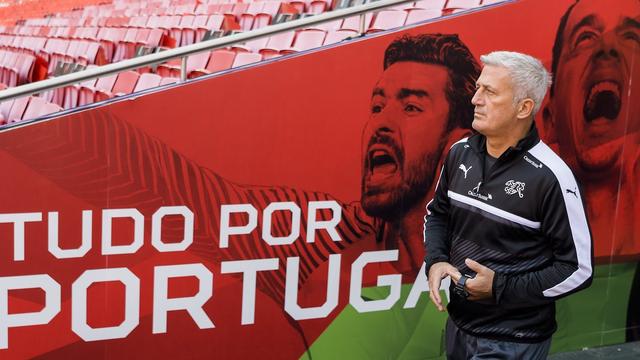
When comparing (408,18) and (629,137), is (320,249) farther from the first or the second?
(408,18)

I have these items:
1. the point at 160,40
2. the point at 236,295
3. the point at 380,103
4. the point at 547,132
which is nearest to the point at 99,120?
the point at 236,295

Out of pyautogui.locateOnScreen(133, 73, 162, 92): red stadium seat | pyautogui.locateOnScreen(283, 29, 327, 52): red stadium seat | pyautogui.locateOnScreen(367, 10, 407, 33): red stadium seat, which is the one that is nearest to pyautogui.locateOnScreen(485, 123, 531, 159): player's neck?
pyautogui.locateOnScreen(133, 73, 162, 92): red stadium seat

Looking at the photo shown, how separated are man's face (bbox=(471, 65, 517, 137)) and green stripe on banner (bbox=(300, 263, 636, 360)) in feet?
5.17

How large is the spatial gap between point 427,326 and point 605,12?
71.9 inches

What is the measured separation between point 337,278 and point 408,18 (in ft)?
8.36

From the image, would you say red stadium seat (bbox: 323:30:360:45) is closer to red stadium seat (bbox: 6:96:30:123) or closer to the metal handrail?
the metal handrail

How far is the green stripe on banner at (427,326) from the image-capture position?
3717mm

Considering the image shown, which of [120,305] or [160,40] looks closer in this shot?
[120,305]

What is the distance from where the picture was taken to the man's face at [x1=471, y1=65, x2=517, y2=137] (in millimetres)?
2287

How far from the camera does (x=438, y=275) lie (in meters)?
2.44

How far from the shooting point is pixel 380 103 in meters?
3.59

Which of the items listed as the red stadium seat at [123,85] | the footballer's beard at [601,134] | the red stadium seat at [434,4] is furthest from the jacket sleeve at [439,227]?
the red stadium seat at [434,4]

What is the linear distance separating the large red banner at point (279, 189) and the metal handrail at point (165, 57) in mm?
143

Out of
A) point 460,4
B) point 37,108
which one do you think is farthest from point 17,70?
point 460,4
